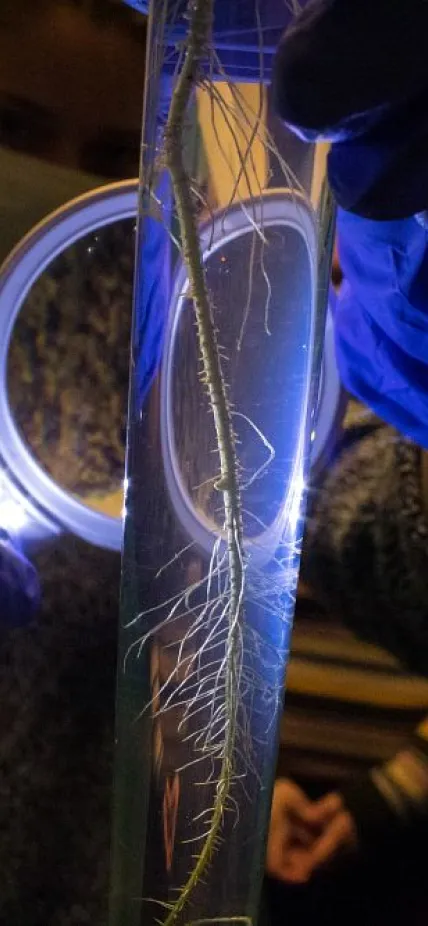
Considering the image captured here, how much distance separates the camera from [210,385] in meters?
0.42

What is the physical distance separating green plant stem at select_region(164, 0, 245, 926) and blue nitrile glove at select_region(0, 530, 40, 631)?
0.33 meters

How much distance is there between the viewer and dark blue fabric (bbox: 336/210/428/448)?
54cm

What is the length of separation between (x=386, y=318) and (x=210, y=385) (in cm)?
24

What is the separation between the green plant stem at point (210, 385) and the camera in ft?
1.24

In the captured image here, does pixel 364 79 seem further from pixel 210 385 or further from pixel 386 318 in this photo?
pixel 386 318

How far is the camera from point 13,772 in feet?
2.60

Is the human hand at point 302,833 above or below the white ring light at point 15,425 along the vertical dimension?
below

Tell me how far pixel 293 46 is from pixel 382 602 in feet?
2.02

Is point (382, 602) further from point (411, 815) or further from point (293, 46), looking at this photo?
point (293, 46)

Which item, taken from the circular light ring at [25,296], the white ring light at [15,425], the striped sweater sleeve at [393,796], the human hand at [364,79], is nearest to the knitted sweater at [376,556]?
the striped sweater sleeve at [393,796]

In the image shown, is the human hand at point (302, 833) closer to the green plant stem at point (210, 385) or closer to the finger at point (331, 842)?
the finger at point (331, 842)

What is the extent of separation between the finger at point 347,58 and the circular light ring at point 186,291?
0.28ft

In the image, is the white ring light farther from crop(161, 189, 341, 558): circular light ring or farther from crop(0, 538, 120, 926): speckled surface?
crop(161, 189, 341, 558): circular light ring

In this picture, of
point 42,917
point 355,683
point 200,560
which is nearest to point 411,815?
point 355,683
